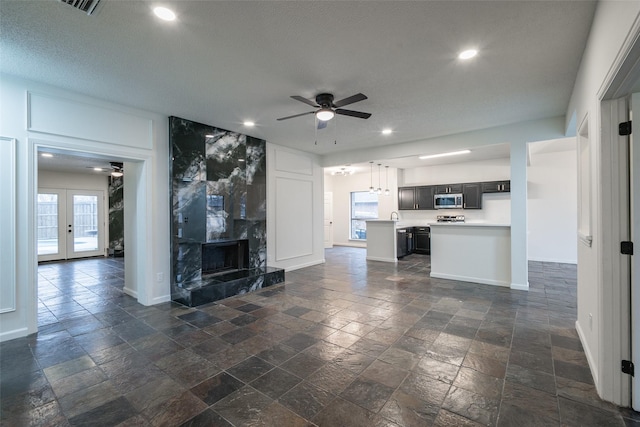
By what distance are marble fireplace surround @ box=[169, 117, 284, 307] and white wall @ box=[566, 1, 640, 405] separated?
13.8 ft

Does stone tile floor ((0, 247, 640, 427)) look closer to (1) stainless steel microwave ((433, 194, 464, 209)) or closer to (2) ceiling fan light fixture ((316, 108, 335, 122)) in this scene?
(2) ceiling fan light fixture ((316, 108, 335, 122))

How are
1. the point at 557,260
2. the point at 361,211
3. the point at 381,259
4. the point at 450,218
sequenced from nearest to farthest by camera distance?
the point at 557,260 → the point at 381,259 → the point at 450,218 → the point at 361,211

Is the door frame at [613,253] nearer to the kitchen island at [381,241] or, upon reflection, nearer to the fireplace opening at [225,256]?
the fireplace opening at [225,256]

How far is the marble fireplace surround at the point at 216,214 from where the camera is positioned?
14.2 ft

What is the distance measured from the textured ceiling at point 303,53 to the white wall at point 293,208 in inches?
86.5

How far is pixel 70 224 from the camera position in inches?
338

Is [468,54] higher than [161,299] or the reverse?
higher

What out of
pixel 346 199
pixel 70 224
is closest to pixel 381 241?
pixel 346 199

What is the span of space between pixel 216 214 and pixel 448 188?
21.9 ft

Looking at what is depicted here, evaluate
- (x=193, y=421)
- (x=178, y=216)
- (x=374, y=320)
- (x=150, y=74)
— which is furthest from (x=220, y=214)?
(x=193, y=421)

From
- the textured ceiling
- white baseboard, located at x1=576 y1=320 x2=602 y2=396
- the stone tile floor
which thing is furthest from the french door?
white baseboard, located at x1=576 y1=320 x2=602 y2=396

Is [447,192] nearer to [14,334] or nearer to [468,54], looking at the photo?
[468,54]

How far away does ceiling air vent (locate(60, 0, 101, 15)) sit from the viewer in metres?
1.94

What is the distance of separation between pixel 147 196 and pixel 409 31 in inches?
155
